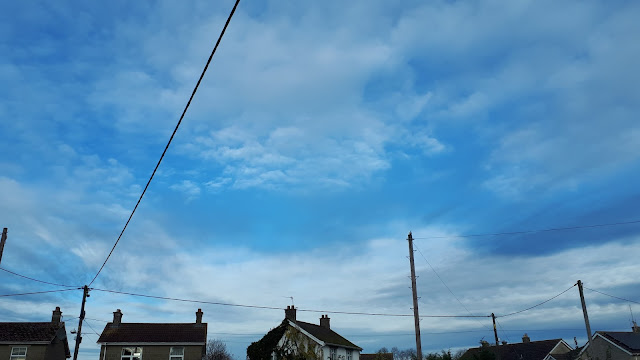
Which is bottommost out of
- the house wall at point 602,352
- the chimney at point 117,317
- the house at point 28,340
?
the house wall at point 602,352

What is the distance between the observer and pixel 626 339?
50031 millimetres

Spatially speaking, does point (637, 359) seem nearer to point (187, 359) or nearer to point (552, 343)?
point (552, 343)

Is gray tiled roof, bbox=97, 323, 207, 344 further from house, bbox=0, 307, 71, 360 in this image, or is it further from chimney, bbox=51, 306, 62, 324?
chimney, bbox=51, 306, 62, 324

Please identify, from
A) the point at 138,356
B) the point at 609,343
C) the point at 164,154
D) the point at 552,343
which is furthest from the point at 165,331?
the point at 552,343

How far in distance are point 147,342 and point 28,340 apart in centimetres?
1171

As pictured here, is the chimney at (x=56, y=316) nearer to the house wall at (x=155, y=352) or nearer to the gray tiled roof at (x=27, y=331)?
the gray tiled roof at (x=27, y=331)

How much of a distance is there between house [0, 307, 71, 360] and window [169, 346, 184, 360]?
413 inches

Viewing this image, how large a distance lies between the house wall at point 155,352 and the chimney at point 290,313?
9452 mm

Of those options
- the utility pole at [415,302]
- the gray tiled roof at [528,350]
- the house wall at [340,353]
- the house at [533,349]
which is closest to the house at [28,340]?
the house wall at [340,353]

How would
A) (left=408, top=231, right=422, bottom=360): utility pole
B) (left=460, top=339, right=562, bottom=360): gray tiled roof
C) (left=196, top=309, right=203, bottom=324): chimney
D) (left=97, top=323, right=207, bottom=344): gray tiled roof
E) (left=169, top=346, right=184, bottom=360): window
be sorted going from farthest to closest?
(left=460, top=339, right=562, bottom=360): gray tiled roof < (left=196, top=309, right=203, bottom=324): chimney < (left=169, top=346, right=184, bottom=360): window < (left=97, top=323, right=207, bottom=344): gray tiled roof < (left=408, top=231, right=422, bottom=360): utility pole

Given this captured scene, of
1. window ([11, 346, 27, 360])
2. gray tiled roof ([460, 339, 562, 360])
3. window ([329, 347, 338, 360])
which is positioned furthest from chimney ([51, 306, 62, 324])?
gray tiled roof ([460, 339, 562, 360])

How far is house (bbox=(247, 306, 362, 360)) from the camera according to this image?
34.8 metres

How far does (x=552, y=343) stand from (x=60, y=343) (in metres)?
61.2

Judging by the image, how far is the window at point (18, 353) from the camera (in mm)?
45319
